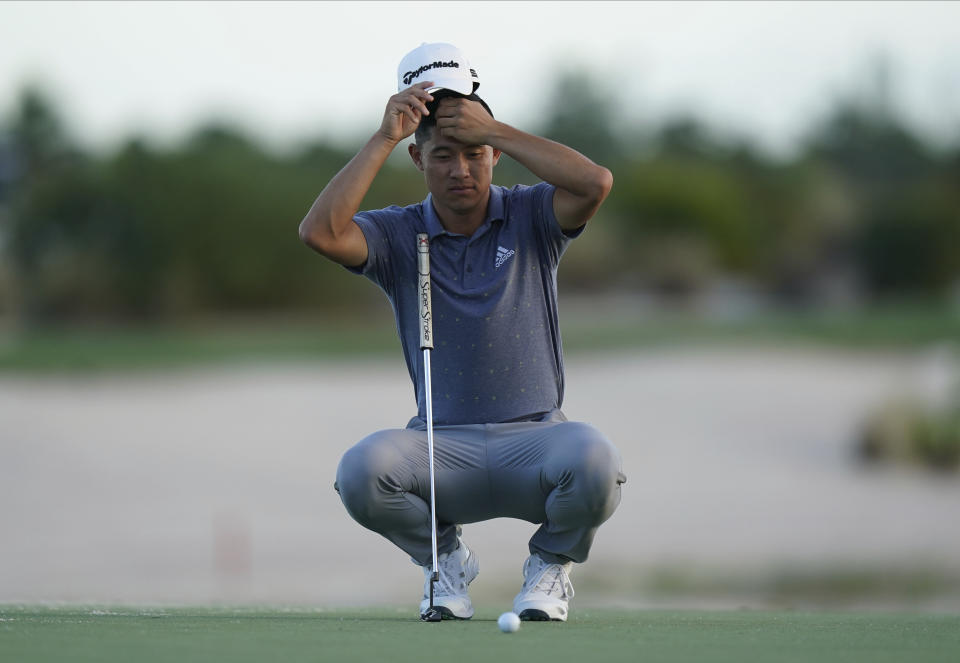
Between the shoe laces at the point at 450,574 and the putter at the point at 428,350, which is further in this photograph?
the shoe laces at the point at 450,574

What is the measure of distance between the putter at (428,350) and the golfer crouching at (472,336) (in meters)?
0.04

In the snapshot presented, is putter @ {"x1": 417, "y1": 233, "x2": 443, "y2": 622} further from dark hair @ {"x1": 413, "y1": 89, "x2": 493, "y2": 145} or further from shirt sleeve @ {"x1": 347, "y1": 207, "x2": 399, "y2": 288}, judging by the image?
dark hair @ {"x1": 413, "y1": 89, "x2": 493, "y2": 145}

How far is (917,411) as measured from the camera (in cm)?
1738

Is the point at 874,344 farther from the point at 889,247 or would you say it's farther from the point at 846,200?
the point at 846,200

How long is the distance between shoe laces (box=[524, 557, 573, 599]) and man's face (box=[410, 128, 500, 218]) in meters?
1.14

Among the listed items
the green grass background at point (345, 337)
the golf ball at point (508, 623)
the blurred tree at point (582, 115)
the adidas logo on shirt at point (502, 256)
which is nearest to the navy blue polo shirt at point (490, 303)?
the adidas logo on shirt at point (502, 256)

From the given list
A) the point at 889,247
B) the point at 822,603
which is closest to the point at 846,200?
the point at 889,247

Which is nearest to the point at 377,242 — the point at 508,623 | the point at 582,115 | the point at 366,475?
the point at 366,475

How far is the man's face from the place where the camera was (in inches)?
171

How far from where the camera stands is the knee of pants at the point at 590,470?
4.07m

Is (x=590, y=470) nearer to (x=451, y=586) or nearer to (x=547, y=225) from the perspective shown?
(x=451, y=586)

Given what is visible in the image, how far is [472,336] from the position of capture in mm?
4406

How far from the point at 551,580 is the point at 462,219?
1.16 metres

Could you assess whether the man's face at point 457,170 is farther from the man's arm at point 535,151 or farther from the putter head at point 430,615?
the putter head at point 430,615
